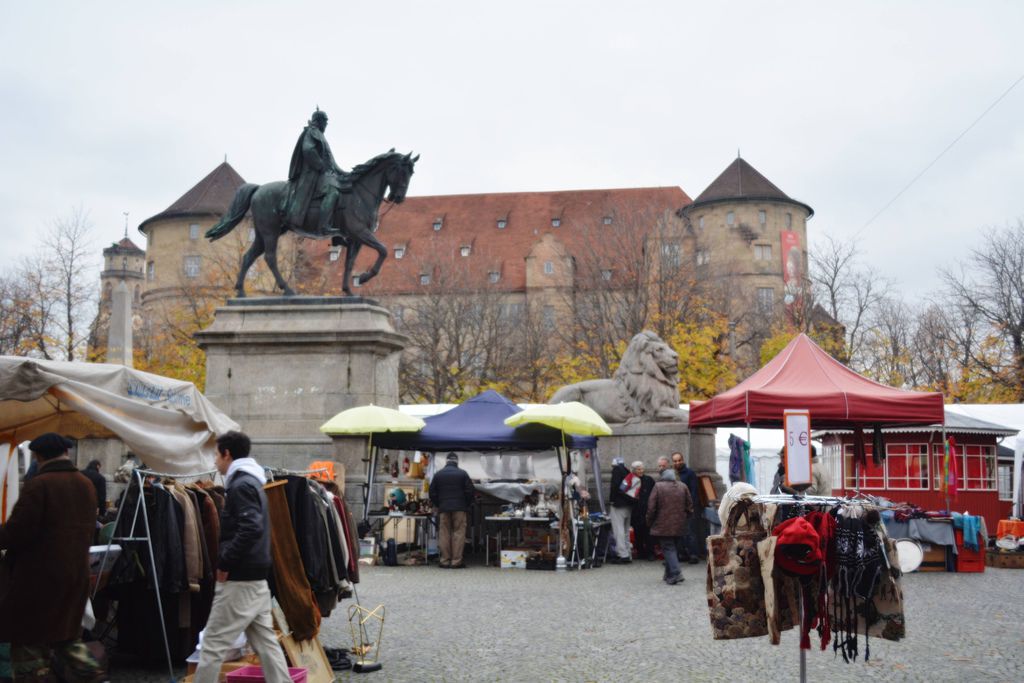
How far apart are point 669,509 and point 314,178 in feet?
29.6

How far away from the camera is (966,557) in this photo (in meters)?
18.4

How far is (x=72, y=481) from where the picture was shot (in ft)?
24.3

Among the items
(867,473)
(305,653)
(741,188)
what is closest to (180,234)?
(741,188)

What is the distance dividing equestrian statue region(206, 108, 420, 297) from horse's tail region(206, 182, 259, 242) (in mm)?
Answer: 29

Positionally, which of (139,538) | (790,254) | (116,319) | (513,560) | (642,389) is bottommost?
(513,560)

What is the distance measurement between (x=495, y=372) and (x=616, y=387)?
33.7 meters

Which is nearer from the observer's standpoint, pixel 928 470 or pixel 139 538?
pixel 139 538

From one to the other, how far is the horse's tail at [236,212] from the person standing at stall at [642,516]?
8.54 meters

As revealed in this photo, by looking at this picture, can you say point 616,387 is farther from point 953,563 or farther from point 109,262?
point 109,262

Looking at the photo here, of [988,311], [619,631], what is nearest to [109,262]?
[988,311]

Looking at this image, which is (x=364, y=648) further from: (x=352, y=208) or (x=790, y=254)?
(x=790, y=254)

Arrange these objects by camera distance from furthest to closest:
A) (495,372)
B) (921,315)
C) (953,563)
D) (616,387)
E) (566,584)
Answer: (921,315), (495,372), (616,387), (953,563), (566,584)

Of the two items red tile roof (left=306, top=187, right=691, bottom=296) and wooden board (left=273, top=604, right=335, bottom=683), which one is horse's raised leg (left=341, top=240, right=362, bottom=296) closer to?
wooden board (left=273, top=604, right=335, bottom=683)

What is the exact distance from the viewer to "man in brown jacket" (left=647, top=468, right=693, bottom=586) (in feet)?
50.4
